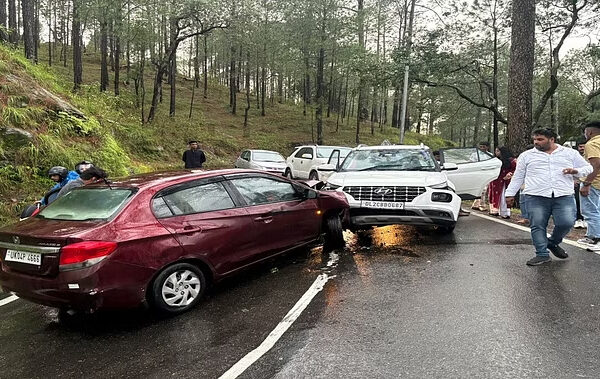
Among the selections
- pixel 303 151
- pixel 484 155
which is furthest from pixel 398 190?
pixel 303 151

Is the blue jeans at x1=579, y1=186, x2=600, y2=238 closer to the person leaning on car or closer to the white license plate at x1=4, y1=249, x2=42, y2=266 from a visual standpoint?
the person leaning on car

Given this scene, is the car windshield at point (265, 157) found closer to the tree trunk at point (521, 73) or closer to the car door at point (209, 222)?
the tree trunk at point (521, 73)

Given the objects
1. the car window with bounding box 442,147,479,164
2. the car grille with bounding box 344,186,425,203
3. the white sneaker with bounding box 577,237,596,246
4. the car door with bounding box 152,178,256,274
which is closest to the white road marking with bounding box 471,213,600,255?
the white sneaker with bounding box 577,237,596,246

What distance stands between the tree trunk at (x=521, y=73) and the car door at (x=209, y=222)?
29.9 ft

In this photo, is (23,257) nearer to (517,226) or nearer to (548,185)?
(548,185)

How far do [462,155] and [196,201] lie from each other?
7.88 m

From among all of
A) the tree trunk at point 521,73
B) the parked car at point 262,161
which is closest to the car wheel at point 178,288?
the tree trunk at point 521,73

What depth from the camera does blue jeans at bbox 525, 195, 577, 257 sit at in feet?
17.8

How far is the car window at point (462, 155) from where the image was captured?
10203 millimetres

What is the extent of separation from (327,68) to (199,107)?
40.5ft

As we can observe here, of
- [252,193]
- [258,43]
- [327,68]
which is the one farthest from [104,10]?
[252,193]

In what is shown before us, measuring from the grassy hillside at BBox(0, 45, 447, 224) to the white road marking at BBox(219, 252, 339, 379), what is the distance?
653cm

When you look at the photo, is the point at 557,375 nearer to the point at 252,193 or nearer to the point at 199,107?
the point at 252,193

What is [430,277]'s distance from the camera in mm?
5121
